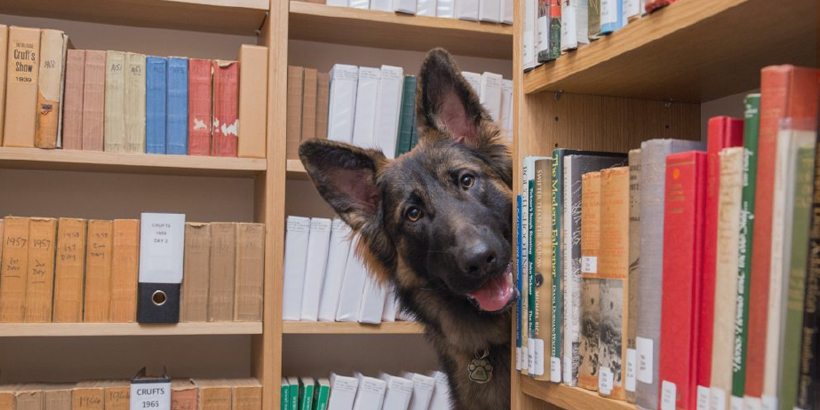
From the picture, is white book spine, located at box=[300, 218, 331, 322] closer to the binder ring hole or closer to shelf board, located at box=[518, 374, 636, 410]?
the binder ring hole

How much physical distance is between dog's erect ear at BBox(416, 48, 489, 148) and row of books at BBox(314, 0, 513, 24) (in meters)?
0.73

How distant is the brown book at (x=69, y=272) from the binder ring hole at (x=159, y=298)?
0.60 ft

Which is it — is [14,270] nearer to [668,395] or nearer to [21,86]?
[21,86]

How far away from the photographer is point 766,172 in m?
0.64

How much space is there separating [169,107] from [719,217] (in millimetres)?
1699

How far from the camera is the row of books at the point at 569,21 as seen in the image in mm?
873

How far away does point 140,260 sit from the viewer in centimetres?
200

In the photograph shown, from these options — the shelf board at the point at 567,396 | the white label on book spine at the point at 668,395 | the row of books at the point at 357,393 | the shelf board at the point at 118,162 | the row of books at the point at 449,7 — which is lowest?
the row of books at the point at 357,393

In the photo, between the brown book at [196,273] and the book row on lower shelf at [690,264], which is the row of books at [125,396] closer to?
the brown book at [196,273]

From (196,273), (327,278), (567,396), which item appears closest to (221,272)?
(196,273)

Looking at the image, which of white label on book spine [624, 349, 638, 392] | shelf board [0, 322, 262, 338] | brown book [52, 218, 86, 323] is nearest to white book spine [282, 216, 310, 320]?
shelf board [0, 322, 262, 338]

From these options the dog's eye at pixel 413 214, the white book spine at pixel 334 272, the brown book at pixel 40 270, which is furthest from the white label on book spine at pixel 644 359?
the brown book at pixel 40 270

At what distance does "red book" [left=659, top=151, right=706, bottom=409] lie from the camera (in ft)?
2.37

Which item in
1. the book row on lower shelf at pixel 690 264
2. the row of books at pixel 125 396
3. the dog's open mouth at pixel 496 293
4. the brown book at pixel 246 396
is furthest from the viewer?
the brown book at pixel 246 396
